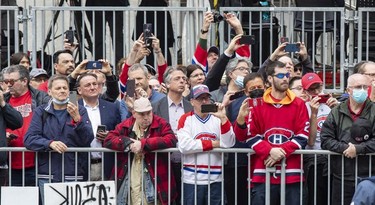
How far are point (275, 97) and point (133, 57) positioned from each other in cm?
247

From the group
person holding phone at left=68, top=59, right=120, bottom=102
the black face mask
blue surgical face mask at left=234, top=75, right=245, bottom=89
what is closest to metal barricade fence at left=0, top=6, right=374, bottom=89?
person holding phone at left=68, top=59, right=120, bottom=102

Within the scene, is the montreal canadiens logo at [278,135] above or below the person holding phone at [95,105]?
below

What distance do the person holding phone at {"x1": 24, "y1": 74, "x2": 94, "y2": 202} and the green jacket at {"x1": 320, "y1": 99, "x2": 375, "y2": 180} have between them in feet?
7.74

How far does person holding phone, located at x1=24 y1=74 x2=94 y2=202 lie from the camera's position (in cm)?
1370

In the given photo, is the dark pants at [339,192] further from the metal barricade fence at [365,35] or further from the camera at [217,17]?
the metal barricade fence at [365,35]

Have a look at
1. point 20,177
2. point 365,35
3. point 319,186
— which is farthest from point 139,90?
point 365,35

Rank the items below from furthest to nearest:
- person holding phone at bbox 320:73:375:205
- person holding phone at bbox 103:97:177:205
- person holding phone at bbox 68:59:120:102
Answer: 1. person holding phone at bbox 68:59:120:102
2. person holding phone at bbox 103:97:177:205
3. person holding phone at bbox 320:73:375:205

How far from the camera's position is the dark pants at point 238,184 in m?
14.0

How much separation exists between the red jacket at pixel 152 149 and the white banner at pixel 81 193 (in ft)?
0.63

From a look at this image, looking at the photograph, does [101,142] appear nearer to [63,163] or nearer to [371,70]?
[63,163]

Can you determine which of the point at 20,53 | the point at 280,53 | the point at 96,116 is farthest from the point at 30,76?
the point at 280,53

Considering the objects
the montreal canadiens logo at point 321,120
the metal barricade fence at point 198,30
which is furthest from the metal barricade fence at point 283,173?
the metal barricade fence at point 198,30

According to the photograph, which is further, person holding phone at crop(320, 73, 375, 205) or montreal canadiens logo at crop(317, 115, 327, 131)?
montreal canadiens logo at crop(317, 115, 327, 131)

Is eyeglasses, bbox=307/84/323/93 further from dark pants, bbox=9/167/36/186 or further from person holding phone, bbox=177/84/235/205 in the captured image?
dark pants, bbox=9/167/36/186
